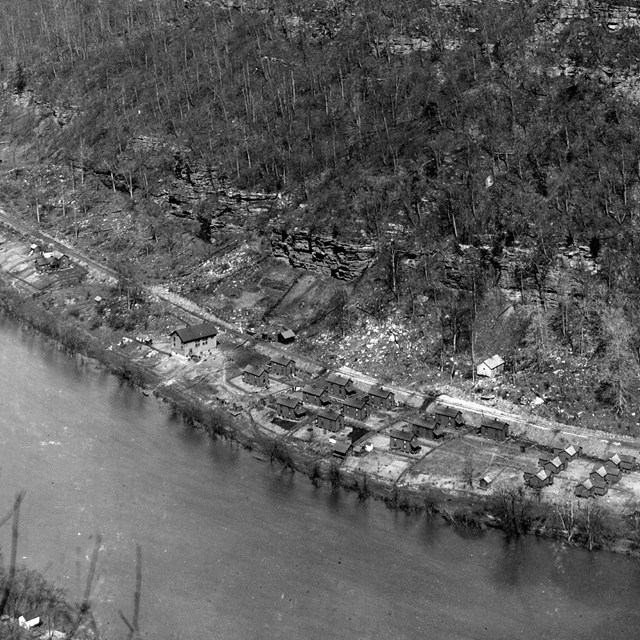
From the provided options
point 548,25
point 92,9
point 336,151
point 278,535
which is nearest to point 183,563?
point 278,535

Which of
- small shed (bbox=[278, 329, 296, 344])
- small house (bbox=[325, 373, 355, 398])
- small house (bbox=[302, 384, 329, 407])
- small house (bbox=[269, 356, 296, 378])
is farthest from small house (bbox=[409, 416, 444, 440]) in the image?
small shed (bbox=[278, 329, 296, 344])

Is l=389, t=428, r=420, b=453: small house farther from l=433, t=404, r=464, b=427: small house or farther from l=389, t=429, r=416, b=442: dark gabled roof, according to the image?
l=433, t=404, r=464, b=427: small house

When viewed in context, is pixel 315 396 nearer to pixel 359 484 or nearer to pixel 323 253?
pixel 359 484

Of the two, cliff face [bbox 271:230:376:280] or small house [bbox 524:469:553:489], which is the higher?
cliff face [bbox 271:230:376:280]

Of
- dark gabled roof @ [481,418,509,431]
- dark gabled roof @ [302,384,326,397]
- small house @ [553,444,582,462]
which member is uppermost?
small house @ [553,444,582,462]

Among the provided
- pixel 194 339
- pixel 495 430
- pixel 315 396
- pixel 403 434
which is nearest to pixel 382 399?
pixel 315 396

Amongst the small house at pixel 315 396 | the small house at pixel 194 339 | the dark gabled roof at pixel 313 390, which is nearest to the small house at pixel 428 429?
the small house at pixel 315 396

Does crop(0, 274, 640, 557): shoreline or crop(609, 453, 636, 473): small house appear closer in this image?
crop(0, 274, 640, 557): shoreline

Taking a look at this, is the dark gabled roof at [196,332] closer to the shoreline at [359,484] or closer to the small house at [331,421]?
the shoreline at [359,484]
